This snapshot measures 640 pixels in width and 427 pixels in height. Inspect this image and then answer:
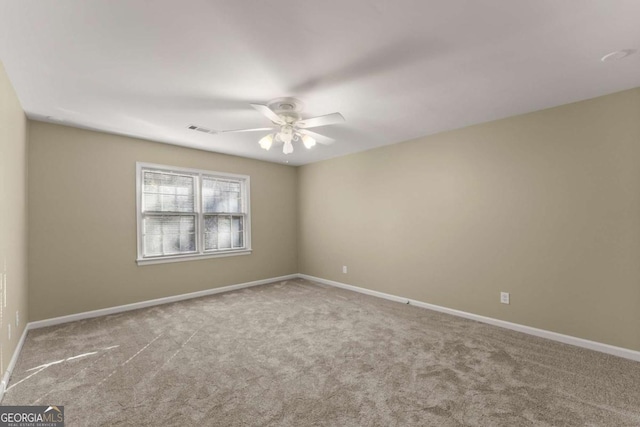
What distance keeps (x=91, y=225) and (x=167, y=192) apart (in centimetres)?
106

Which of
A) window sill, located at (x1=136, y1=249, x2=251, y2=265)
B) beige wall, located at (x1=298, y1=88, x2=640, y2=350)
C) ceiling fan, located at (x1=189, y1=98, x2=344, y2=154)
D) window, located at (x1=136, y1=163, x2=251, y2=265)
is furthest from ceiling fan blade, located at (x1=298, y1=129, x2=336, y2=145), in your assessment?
window sill, located at (x1=136, y1=249, x2=251, y2=265)

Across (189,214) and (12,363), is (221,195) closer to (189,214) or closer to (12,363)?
(189,214)

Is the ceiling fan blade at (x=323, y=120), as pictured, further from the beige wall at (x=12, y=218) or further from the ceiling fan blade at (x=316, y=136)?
the beige wall at (x=12, y=218)

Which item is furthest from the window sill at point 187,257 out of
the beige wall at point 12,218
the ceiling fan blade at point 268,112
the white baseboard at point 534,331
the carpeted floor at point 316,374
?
the ceiling fan blade at point 268,112

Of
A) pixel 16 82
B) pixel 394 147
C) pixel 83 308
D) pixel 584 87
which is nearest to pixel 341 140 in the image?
pixel 394 147

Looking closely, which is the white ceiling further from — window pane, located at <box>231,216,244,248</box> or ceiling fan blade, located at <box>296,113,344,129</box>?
window pane, located at <box>231,216,244,248</box>

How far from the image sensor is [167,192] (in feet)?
14.6

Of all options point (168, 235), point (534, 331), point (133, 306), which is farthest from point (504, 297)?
point (133, 306)

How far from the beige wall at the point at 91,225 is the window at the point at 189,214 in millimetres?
130

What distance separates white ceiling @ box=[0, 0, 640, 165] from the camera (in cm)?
165

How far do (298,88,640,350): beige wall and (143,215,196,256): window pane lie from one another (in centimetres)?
277

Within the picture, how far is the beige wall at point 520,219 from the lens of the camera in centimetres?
268

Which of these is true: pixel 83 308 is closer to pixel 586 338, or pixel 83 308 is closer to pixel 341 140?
pixel 341 140

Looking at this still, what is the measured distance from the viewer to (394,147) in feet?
14.7
